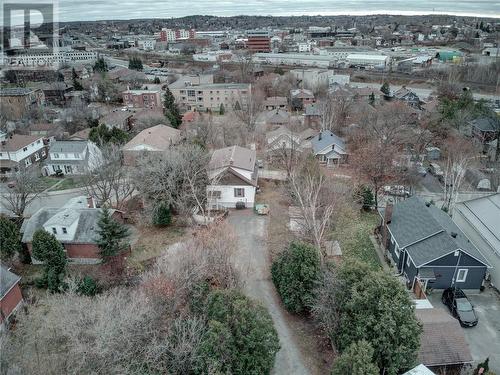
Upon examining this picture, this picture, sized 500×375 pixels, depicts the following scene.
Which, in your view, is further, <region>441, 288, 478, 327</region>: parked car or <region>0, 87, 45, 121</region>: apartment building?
<region>0, 87, 45, 121</region>: apartment building

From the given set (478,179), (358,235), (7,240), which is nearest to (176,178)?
(7,240)

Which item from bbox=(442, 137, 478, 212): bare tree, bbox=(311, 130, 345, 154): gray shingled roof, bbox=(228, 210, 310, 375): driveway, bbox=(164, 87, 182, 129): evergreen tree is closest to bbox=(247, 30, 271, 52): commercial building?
bbox=(164, 87, 182, 129): evergreen tree

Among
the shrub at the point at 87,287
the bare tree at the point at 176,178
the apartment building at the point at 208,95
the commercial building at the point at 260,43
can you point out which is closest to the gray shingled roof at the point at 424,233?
the bare tree at the point at 176,178

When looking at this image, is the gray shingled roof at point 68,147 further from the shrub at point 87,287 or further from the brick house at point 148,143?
the shrub at point 87,287

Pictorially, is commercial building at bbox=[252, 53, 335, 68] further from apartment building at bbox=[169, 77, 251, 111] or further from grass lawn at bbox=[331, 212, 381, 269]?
grass lawn at bbox=[331, 212, 381, 269]

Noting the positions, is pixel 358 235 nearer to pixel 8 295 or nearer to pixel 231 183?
pixel 231 183

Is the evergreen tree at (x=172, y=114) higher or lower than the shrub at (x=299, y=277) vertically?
higher
